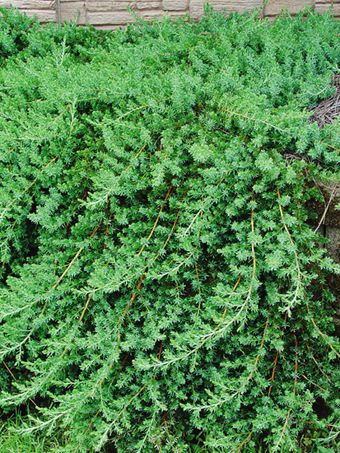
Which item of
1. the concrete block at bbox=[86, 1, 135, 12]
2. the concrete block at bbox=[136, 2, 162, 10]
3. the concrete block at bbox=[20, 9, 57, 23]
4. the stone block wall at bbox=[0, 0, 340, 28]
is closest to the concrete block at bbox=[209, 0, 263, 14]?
the stone block wall at bbox=[0, 0, 340, 28]

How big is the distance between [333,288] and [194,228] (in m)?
0.74

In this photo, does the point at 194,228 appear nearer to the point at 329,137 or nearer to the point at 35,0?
the point at 329,137

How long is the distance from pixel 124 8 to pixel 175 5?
0.47 m

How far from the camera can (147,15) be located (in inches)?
138

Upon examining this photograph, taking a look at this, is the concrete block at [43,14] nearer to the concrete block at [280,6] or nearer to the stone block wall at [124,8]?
the stone block wall at [124,8]

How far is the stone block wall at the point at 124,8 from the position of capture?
3.38 meters

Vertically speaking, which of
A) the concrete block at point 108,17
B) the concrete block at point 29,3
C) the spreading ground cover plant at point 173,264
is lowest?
the spreading ground cover plant at point 173,264

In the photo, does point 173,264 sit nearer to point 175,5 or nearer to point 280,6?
point 175,5

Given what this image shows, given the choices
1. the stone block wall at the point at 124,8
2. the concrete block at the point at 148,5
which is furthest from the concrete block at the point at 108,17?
the concrete block at the point at 148,5

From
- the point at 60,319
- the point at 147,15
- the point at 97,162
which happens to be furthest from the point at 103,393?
the point at 147,15

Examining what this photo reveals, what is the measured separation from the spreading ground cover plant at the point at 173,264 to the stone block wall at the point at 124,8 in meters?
1.72

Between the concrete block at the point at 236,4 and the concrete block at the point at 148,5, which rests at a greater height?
the concrete block at the point at 148,5

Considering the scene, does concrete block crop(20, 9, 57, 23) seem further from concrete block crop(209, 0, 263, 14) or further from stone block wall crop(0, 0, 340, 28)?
concrete block crop(209, 0, 263, 14)

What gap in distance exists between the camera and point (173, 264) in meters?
1.71
